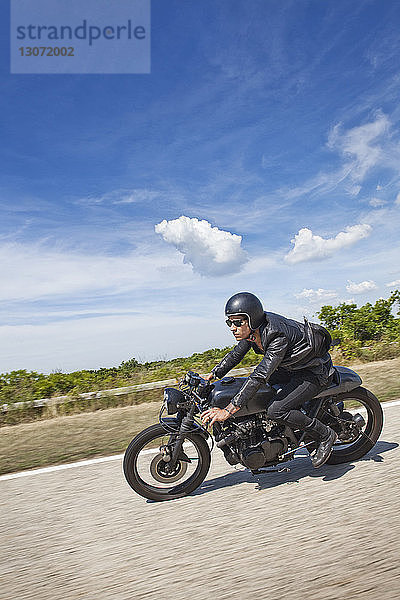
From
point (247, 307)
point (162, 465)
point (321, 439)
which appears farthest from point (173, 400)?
point (321, 439)

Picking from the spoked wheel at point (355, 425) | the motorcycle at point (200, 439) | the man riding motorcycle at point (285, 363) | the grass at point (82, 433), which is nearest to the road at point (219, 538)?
the spoked wheel at point (355, 425)

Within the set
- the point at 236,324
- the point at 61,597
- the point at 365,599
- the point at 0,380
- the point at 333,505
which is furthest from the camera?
the point at 0,380

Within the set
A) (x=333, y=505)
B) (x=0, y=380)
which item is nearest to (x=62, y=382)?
(x=0, y=380)

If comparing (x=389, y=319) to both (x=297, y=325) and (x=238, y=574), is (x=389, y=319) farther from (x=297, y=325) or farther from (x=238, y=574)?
(x=238, y=574)

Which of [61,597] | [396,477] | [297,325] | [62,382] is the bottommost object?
[61,597]

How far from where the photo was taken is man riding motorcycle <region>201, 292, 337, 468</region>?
4.28 meters

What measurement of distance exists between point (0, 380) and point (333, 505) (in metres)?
8.51

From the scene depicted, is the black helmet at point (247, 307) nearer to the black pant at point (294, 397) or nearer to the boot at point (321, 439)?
the black pant at point (294, 397)

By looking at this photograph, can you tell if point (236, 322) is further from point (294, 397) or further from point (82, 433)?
point (82, 433)

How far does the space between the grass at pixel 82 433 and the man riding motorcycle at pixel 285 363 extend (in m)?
2.93

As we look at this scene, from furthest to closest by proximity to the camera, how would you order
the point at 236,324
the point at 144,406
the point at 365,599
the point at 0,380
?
the point at 0,380, the point at 144,406, the point at 236,324, the point at 365,599

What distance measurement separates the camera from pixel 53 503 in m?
4.79

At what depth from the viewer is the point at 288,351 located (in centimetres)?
448

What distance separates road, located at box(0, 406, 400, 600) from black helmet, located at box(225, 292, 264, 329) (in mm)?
1613
